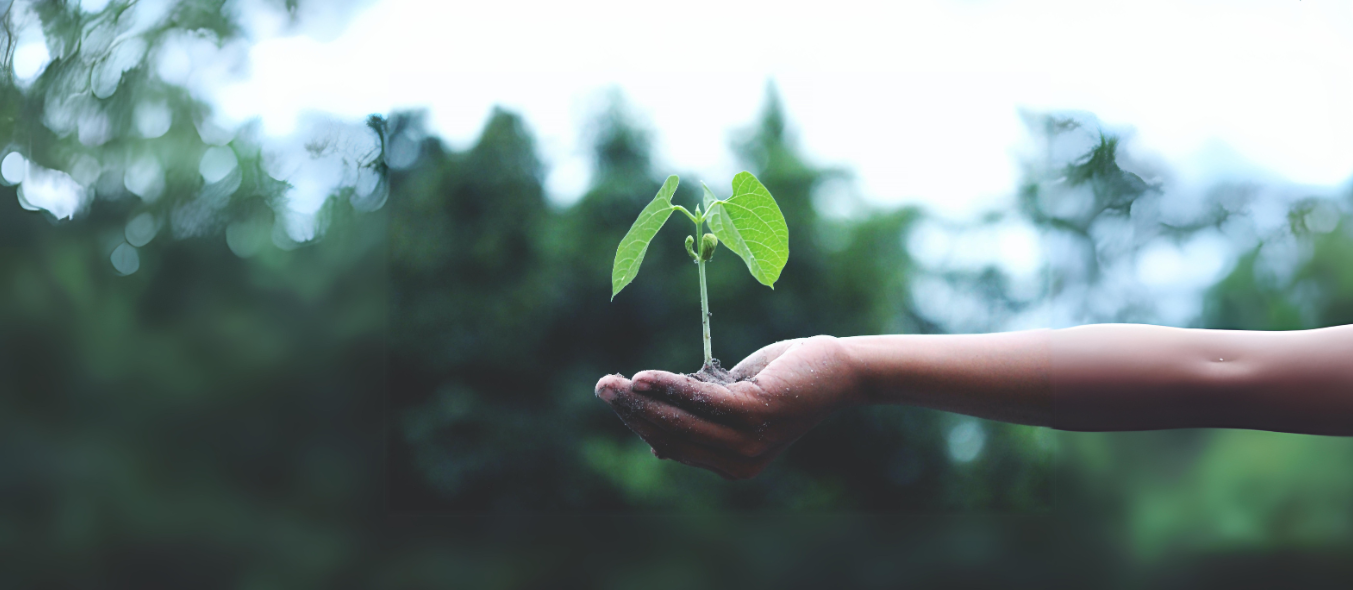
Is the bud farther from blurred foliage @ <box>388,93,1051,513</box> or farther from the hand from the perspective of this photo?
blurred foliage @ <box>388,93,1051,513</box>

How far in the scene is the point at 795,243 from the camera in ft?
11.5

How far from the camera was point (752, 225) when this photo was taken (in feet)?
3.16

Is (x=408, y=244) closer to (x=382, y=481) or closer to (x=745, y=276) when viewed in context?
(x=382, y=481)

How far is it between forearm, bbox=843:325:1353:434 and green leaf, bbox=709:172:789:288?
0.61ft

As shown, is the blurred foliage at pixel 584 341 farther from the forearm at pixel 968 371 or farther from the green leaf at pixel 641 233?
the forearm at pixel 968 371

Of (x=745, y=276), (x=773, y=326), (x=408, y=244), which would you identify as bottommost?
(x=773, y=326)

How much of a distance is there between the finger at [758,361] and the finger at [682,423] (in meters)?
0.14

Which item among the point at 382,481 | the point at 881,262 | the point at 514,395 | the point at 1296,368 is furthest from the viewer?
the point at 881,262

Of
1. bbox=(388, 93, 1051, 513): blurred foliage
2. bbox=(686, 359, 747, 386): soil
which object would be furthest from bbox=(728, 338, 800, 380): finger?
bbox=(388, 93, 1051, 513): blurred foliage

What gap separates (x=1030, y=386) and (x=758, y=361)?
298mm

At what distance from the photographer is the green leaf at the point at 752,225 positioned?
95cm

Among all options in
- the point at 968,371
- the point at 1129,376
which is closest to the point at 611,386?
the point at 968,371

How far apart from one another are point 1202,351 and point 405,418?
3.05 m

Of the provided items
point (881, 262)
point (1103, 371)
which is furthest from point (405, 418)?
point (1103, 371)
